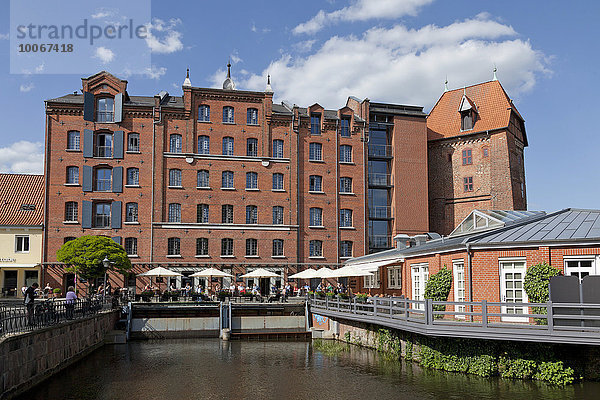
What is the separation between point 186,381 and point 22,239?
26559 millimetres

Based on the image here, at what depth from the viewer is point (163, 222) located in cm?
4134

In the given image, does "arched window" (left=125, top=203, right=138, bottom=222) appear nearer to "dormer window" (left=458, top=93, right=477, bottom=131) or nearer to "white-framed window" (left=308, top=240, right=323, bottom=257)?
"white-framed window" (left=308, top=240, right=323, bottom=257)

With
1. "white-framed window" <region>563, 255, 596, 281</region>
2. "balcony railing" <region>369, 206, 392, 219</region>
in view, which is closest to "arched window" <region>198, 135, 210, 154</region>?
"balcony railing" <region>369, 206, 392, 219</region>

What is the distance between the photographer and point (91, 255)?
34.1 m

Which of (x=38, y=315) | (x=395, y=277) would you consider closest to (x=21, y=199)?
(x=38, y=315)

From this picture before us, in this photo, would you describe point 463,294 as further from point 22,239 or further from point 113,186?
point 22,239

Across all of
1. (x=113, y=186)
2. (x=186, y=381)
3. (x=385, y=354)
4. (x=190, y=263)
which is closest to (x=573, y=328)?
(x=385, y=354)

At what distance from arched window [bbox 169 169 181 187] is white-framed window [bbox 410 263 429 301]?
2134cm

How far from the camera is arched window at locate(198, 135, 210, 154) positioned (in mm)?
42969

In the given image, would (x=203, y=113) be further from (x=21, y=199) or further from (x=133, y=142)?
(x=21, y=199)

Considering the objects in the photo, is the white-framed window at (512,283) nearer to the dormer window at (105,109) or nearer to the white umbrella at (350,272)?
the white umbrella at (350,272)

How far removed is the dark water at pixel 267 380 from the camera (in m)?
16.5

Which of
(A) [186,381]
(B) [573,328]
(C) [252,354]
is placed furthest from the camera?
(C) [252,354]

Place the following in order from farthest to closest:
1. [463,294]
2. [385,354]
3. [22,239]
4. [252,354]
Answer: [22,239], [252,354], [385,354], [463,294]
